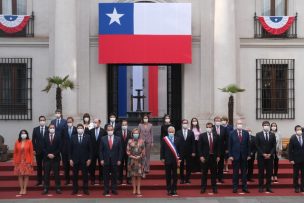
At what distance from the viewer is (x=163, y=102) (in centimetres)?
3672

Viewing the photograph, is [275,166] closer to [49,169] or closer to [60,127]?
[60,127]

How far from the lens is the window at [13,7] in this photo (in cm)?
2222

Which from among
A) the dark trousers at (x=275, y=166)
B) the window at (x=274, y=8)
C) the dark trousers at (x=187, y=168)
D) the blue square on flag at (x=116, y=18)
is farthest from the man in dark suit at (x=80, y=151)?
the window at (x=274, y=8)

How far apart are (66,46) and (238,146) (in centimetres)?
817

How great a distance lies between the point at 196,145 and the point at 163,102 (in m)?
20.4

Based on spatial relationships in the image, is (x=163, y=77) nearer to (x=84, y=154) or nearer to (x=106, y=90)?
(x=106, y=90)

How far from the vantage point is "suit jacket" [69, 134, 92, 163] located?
15.2 meters

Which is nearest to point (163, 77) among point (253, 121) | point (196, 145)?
point (253, 121)

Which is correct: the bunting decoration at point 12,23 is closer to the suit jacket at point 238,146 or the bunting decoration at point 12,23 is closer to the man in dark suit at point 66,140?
the man in dark suit at point 66,140

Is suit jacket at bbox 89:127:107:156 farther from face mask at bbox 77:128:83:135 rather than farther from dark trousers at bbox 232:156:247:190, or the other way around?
dark trousers at bbox 232:156:247:190

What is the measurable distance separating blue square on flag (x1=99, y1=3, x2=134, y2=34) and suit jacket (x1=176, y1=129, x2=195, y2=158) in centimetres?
640

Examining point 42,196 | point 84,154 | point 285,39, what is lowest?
point 42,196

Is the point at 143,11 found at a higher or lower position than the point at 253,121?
higher

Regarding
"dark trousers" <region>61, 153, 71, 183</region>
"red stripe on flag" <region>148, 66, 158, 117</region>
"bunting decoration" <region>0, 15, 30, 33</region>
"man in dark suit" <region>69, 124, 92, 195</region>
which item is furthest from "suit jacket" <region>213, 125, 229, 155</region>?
"red stripe on flag" <region>148, 66, 158, 117</region>
